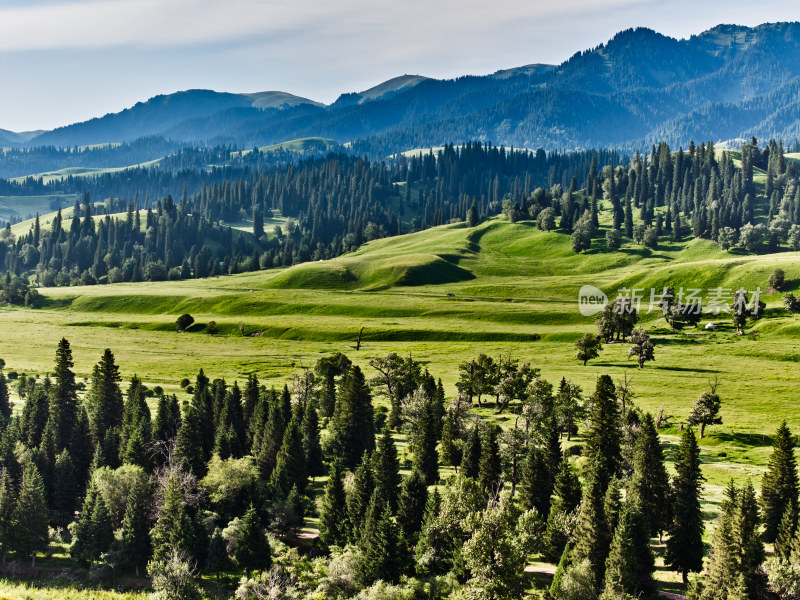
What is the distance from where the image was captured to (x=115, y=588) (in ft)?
210

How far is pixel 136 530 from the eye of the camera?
68.9 meters

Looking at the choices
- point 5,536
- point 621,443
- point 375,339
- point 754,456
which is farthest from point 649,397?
point 5,536

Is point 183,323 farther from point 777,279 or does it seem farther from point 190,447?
point 777,279

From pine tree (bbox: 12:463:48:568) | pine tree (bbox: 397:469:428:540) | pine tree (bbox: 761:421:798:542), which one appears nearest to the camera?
pine tree (bbox: 761:421:798:542)

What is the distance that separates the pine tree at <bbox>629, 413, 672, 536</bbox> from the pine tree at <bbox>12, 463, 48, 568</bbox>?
67.5 meters

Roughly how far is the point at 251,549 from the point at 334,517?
9.46 meters

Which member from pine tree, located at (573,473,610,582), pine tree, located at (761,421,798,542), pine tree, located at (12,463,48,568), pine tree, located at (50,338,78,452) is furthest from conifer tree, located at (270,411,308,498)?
pine tree, located at (761,421,798,542)

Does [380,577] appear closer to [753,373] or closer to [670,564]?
[670,564]

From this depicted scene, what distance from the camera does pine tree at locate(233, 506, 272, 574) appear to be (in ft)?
213

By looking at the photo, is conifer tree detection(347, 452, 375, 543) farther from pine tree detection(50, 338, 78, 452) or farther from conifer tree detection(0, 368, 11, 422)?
conifer tree detection(0, 368, 11, 422)

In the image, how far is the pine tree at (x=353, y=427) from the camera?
306ft

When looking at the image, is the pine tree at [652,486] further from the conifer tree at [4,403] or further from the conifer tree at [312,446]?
the conifer tree at [4,403]

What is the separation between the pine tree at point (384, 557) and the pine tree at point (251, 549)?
12.2 metres

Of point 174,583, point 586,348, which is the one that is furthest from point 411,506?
point 586,348
